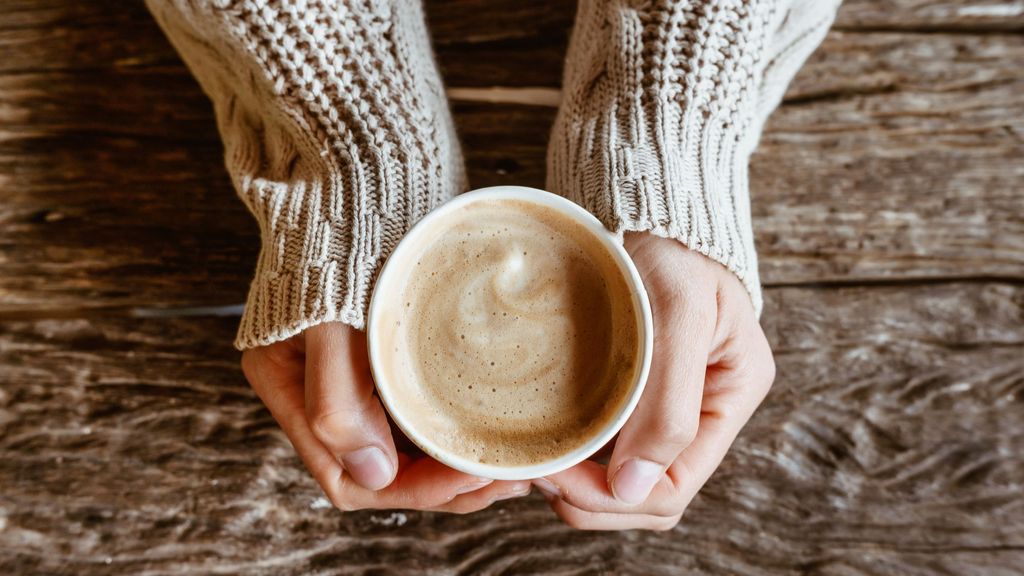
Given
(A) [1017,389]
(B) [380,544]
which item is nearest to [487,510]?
(B) [380,544]

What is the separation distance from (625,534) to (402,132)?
1.89 feet

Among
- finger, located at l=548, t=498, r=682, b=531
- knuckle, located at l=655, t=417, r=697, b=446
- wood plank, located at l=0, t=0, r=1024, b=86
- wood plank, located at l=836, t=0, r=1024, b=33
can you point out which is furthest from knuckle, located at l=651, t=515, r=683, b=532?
wood plank, located at l=836, t=0, r=1024, b=33

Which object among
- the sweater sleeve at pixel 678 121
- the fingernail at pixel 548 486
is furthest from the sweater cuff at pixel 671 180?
the fingernail at pixel 548 486

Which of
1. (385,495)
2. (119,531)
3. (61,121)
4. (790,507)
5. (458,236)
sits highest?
(458,236)

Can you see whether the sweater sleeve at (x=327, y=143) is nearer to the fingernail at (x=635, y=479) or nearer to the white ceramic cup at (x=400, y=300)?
the white ceramic cup at (x=400, y=300)

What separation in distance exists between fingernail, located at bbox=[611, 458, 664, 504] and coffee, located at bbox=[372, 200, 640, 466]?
8 cm

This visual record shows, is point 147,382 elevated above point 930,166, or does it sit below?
below

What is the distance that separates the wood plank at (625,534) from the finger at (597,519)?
115mm

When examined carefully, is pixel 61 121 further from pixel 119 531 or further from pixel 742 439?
pixel 742 439

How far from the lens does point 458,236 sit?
63 cm

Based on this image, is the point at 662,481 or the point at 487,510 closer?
the point at 662,481

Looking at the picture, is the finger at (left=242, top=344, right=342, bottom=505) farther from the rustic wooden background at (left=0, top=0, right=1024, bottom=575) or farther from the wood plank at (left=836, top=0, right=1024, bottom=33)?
the wood plank at (left=836, top=0, right=1024, bottom=33)

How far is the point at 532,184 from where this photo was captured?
0.94 meters

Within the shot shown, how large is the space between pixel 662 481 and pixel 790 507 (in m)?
0.29
